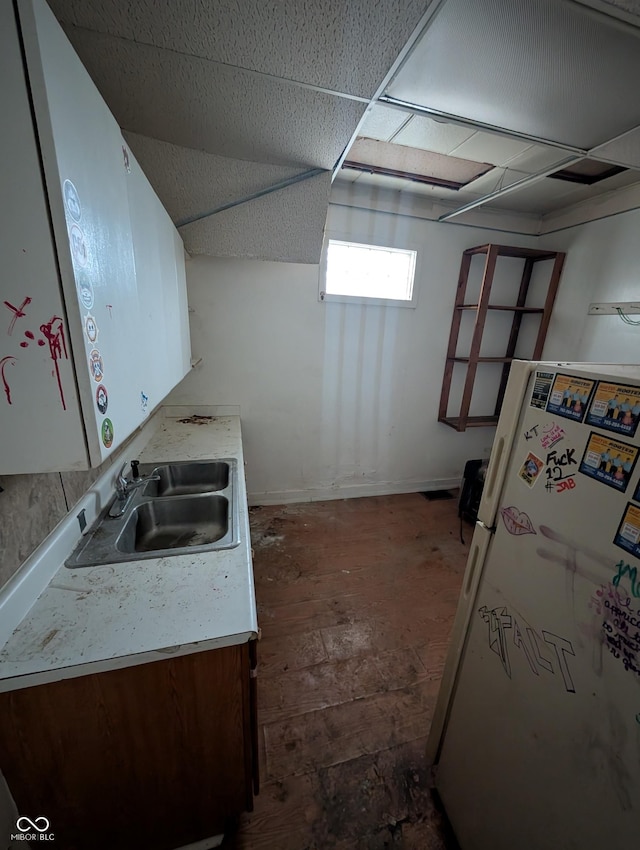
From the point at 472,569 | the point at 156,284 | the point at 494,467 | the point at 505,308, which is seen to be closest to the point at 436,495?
the point at 505,308

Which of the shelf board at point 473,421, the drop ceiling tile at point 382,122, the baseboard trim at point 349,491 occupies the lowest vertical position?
the baseboard trim at point 349,491

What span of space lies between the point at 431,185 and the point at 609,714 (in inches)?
113

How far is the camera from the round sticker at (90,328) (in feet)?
1.96

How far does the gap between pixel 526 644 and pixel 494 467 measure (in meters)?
0.44

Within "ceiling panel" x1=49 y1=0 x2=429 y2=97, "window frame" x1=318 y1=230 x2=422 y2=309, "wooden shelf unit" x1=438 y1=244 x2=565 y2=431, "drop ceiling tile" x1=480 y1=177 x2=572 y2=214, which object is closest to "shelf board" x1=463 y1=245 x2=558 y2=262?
"wooden shelf unit" x1=438 y1=244 x2=565 y2=431

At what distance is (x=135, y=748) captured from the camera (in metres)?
0.81

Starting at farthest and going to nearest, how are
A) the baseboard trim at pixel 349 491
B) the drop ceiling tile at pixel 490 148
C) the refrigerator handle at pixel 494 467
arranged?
the baseboard trim at pixel 349 491 → the drop ceiling tile at pixel 490 148 → the refrigerator handle at pixel 494 467

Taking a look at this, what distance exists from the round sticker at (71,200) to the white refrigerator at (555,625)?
1.04 meters

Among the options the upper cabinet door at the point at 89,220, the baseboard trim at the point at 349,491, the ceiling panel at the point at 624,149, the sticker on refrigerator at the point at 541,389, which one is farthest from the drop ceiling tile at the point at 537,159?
the baseboard trim at the point at 349,491

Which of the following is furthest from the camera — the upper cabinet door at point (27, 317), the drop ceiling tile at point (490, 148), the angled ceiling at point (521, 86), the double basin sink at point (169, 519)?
the drop ceiling tile at point (490, 148)

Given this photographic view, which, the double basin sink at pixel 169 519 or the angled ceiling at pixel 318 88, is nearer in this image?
the angled ceiling at pixel 318 88

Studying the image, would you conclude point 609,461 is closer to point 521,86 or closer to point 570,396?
point 570,396

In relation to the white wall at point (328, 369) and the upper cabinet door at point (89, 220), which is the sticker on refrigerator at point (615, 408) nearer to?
the upper cabinet door at point (89, 220)

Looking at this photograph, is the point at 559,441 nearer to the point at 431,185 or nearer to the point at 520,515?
the point at 520,515
